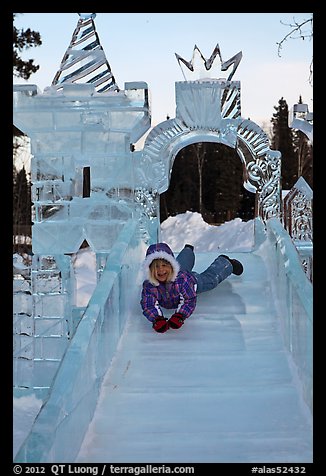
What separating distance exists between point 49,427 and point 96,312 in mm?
1329

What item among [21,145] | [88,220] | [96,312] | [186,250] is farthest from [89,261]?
[96,312]

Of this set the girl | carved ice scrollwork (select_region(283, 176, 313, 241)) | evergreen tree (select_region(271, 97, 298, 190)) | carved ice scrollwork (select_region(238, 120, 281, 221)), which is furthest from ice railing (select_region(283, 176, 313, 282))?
evergreen tree (select_region(271, 97, 298, 190))

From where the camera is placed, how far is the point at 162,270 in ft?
18.5

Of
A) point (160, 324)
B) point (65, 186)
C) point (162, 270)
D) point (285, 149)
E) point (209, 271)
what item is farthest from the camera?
point (285, 149)

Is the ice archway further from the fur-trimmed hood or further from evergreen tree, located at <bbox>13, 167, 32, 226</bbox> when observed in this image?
evergreen tree, located at <bbox>13, 167, 32, 226</bbox>

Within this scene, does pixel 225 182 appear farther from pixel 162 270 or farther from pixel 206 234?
pixel 162 270

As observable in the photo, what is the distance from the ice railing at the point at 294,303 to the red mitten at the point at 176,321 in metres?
0.84

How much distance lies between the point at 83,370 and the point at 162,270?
1.58 meters

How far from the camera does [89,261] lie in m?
18.2

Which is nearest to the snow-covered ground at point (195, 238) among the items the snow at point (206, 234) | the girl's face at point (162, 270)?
the snow at point (206, 234)

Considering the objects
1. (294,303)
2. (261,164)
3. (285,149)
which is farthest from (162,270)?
(285,149)

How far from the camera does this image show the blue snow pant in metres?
6.30

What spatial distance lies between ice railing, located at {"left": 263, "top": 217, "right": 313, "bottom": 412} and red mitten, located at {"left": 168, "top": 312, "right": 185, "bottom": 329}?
2.76 ft
